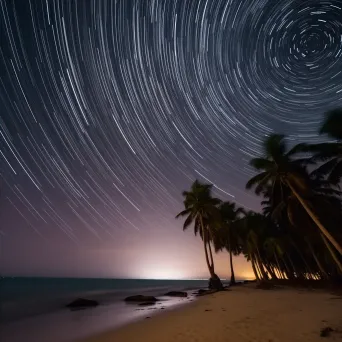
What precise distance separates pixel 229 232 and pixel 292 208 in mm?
22241

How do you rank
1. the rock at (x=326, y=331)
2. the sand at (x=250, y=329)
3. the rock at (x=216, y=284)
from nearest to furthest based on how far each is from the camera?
the rock at (x=326, y=331) → the sand at (x=250, y=329) → the rock at (x=216, y=284)

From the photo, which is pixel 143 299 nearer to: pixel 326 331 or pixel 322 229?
pixel 322 229

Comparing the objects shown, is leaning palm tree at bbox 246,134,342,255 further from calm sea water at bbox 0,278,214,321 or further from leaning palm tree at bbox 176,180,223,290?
calm sea water at bbox 0,278,214,321

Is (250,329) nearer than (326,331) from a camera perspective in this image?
No

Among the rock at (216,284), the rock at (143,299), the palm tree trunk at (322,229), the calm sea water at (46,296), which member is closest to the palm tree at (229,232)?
the rock at (216,284)

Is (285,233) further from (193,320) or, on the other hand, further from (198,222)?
(193,320)

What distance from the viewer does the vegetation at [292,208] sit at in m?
19.3

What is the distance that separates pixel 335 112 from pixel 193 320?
50.3ft

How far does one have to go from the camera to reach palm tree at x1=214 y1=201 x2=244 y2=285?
43781mm

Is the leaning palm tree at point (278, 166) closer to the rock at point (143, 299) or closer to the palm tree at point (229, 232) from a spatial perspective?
the rock at point (143, 299)

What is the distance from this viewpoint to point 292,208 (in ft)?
75.4

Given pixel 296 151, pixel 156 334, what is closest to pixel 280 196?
pixel 296 151

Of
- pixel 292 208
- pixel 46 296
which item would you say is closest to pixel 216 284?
pixel 292 208

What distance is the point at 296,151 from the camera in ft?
74.9
